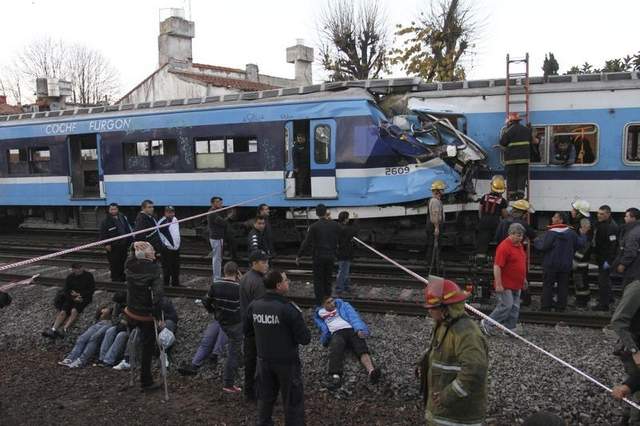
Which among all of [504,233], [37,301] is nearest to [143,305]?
[37,301]

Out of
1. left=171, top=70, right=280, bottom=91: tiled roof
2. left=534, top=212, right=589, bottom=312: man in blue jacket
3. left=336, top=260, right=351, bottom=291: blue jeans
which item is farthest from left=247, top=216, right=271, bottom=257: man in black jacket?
left=171, top=70, right=280, bottom=91: tiled roof

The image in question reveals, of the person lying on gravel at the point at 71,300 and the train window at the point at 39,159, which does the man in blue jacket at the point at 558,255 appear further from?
the train window at the point at 39,159

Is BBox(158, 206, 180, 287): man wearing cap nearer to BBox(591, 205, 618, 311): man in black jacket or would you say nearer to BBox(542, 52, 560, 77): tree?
BBox(591, 205, 618, 311): man in black jacket

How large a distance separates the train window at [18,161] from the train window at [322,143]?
9236 mm

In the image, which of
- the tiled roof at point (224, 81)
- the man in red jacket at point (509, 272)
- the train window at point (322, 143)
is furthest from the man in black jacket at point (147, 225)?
the tiled roof at point (224, 81)

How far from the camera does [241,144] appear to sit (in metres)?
12.2

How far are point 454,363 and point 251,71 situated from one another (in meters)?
29.2


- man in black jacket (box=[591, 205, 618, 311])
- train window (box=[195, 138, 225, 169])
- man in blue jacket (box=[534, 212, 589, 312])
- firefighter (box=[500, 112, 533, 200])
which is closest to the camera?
man in blue jacket (box=[534, 212, 589, 312])

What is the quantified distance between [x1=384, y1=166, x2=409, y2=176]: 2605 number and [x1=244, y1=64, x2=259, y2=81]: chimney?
21.8m

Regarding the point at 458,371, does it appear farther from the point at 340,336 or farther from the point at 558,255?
the point at 558,255

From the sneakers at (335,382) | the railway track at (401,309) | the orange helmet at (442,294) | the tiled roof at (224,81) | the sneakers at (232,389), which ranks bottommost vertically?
the sneakers at (232,389)

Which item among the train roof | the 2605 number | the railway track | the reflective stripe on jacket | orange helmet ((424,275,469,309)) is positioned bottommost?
the railway track

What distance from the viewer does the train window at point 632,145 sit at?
10.2 meters

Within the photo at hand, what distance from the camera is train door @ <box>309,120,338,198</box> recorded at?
11211 millimetres
